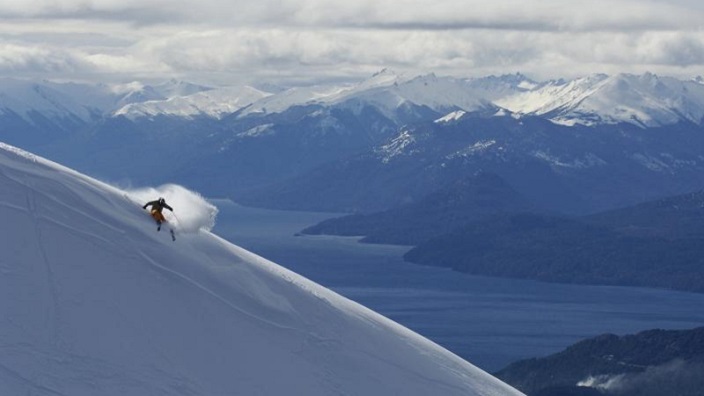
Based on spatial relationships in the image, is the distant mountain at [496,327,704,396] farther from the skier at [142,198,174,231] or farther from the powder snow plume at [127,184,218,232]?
the skier at [142,198,174,231]

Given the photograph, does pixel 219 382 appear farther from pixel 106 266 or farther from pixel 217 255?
pixel 217 255

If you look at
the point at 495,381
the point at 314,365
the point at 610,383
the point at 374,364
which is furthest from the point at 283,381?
the point at 610,383

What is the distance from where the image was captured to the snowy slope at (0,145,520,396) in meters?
29.0

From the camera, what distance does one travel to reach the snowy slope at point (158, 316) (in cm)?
2897

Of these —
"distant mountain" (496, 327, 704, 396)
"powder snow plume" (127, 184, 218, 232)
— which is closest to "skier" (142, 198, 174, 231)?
"powder snow plume" (127, 184, 218, 232)

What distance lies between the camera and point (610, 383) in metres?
122

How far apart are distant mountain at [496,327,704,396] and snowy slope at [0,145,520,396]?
8303 cm

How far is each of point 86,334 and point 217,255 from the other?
7180mm

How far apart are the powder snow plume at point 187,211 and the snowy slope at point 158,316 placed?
0.06m

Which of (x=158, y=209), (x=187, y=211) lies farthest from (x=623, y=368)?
(x=158, y=209)

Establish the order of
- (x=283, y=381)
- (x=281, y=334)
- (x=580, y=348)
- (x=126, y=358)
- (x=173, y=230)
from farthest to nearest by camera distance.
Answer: (x=580, y=348), (x=173, y=230), (x=281, y=334), (x=283, y=381), (x=126, y=358)

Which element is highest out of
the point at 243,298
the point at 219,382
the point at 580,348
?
the point at 580,348

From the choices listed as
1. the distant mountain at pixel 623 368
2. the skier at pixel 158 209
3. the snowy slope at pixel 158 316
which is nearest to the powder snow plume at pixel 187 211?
the snowy slope at pixel 158 316

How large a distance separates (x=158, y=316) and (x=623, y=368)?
99.9m
